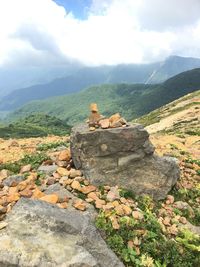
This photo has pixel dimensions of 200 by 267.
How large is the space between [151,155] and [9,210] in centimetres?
740

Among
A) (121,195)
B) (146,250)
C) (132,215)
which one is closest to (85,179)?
(121,195)

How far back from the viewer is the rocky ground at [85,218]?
37.2ft

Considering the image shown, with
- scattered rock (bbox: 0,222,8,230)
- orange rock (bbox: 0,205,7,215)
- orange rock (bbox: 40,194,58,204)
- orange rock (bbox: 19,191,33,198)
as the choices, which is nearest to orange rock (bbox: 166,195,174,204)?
orange rock (bbox: 40,194,58,204)

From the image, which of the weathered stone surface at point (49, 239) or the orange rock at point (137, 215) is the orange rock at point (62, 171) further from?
the weathered stone surface at point (49, 239)

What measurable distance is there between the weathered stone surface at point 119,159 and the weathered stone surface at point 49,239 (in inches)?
150

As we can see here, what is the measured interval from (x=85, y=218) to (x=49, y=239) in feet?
6.29

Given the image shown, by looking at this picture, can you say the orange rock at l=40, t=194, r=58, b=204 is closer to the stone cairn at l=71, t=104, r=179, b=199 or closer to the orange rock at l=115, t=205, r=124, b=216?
the orange rock at l=115, t=205, r=124, b=216

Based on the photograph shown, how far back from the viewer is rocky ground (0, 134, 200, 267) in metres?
11.4

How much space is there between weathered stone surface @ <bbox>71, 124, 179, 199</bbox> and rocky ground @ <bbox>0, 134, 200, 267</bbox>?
0.46 metres

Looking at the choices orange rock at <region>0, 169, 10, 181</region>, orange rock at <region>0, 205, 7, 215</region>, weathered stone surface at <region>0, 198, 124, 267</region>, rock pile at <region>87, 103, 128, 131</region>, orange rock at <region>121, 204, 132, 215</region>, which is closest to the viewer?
weathered stone surface at <region>0, 198, 124, 267</region>

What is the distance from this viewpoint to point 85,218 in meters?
13.2

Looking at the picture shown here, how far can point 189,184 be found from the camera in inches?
780

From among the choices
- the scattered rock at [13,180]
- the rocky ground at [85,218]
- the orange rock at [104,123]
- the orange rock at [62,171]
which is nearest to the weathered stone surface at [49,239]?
the rocky ground at [85,218]

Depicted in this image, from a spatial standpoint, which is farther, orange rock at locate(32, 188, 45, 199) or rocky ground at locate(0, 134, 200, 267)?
orange rock at locate(32, 188, 45, 199)
